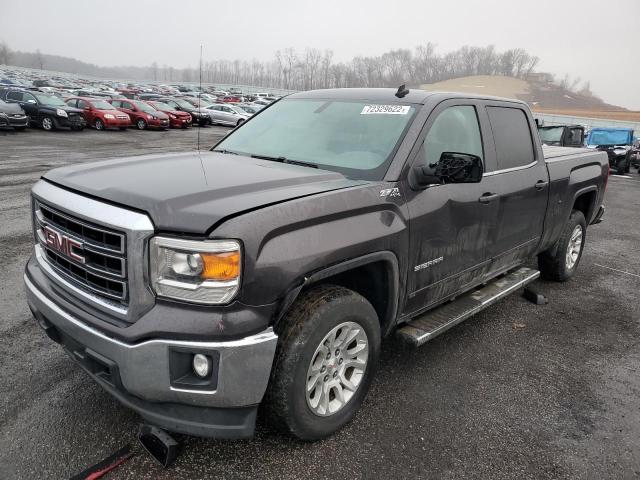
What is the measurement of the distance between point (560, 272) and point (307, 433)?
162 inches

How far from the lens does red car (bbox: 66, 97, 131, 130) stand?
2384 centimetres

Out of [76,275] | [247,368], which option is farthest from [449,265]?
[76,275]

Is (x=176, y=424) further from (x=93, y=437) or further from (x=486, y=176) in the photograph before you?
(x=486, y=176)

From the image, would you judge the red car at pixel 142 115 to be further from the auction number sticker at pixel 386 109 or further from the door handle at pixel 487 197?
the door handle at pixel 487 197

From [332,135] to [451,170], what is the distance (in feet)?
3.11

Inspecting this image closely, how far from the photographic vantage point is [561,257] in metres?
5.43

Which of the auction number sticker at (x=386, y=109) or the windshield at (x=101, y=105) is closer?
the auction number sticker at (x=386, y=109)

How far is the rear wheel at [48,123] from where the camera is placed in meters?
21.7

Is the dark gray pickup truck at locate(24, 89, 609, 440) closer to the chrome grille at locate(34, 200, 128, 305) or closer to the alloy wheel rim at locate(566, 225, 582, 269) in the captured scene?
the chrome grille at locate(34, 200, 128, 305)

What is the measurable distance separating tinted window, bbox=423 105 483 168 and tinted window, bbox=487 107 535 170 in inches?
11.2

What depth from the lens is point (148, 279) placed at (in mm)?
2172

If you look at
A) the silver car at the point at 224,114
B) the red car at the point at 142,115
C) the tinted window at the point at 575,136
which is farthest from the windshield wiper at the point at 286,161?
the silver car at the point at 224,114

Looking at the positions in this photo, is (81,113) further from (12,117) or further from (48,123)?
(12,117)

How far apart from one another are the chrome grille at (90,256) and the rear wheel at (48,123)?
22.2 meters
